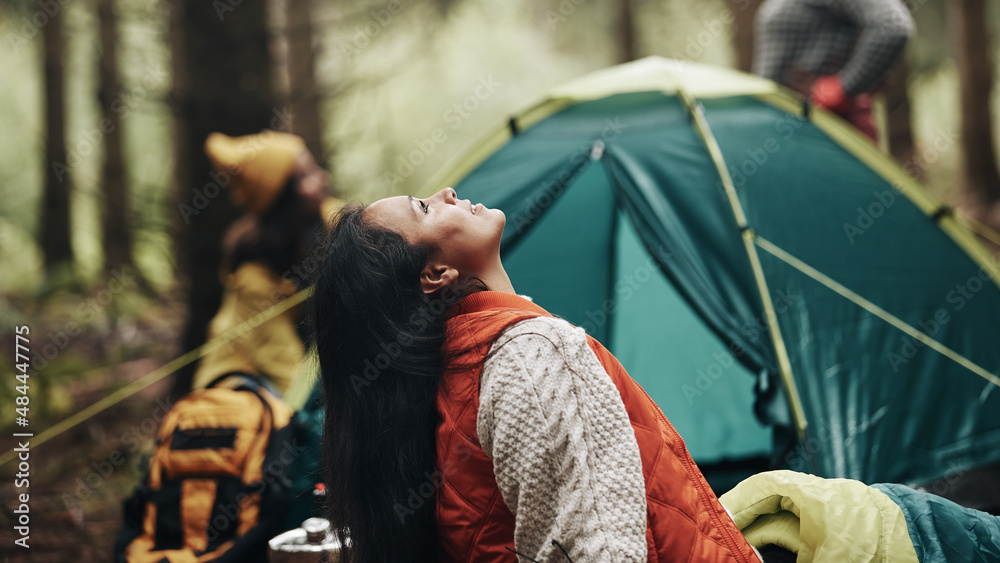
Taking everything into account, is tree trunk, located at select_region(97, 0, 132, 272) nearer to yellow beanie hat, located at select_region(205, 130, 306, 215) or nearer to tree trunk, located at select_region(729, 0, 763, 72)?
yellow beanie hat, located at select_region(205, 130, 306, 215)

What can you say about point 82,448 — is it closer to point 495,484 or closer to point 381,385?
point 381,385

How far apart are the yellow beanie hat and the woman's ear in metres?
2.09

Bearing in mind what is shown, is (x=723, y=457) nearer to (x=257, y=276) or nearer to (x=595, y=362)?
(x=595, y=362)

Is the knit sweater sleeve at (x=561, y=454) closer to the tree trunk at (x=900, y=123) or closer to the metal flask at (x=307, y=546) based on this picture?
the metal flask at (x=307, y=546)

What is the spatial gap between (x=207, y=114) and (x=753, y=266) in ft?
10.6

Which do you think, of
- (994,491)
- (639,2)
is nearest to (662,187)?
(994,491)

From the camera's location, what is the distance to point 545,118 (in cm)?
331

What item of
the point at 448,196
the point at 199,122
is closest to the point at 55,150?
the point at 199,122

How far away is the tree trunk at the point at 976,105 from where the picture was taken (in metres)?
7.17

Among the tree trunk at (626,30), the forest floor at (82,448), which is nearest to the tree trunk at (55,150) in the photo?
the forest floor at (82,448)

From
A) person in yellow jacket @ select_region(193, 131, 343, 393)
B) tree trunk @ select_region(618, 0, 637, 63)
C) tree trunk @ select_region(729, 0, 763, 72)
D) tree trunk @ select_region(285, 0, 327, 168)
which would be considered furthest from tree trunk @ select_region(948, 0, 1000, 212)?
person in yellow jacket @ select_region(193, 131, 343, 393)

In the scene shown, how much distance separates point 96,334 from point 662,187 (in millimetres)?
7176

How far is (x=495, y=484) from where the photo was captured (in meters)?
1.41

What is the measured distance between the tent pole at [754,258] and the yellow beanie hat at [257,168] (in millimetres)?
1773
